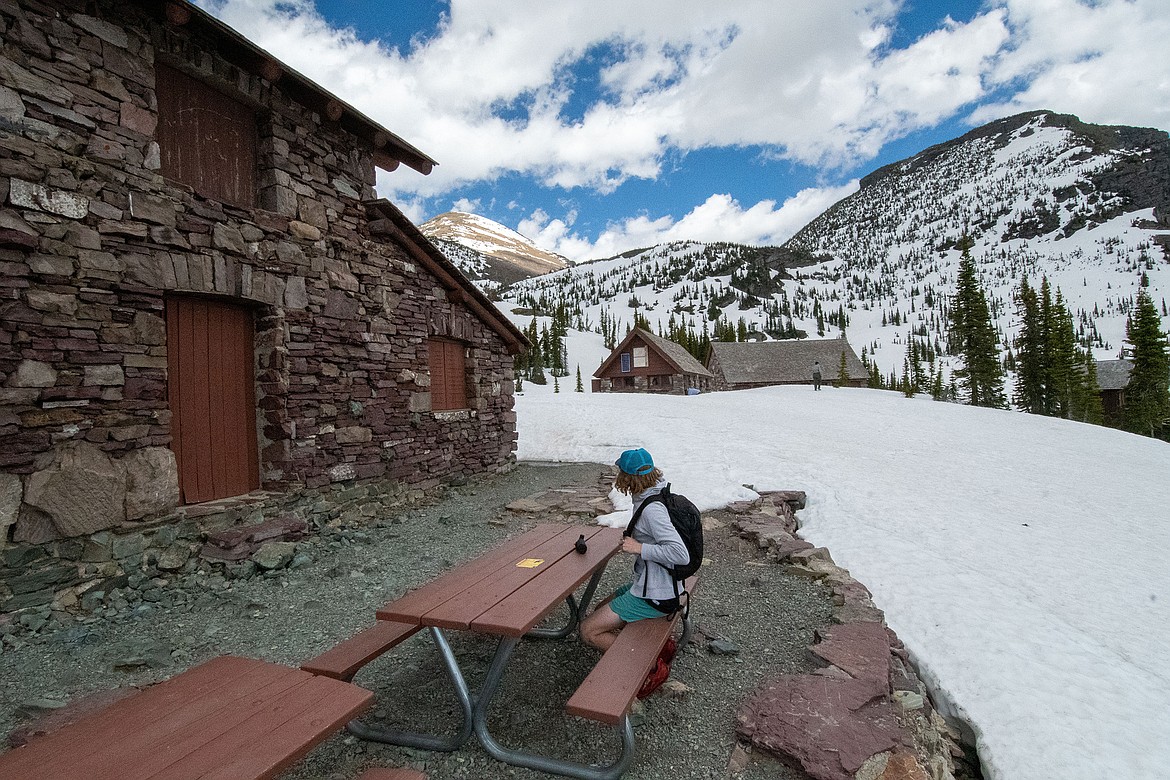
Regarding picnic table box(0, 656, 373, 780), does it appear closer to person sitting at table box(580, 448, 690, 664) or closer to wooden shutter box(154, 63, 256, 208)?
person sitting at table box(580, 448, 690, 664)

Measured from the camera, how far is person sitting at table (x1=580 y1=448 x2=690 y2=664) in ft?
11.6

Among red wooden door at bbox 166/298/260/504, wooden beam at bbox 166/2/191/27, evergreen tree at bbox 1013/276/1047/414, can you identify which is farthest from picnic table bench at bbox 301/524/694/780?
evergreen tree at bbox 1013/276/1047/414

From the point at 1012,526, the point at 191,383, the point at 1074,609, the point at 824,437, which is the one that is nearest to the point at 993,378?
the point at 824,437

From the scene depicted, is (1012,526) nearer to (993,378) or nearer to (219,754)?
(219,754)

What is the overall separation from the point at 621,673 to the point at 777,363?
5131 cm

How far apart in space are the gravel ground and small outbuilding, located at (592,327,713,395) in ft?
109

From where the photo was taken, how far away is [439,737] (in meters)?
3.09

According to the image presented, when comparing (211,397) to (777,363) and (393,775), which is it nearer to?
(393,775)

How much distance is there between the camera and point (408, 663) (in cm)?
405

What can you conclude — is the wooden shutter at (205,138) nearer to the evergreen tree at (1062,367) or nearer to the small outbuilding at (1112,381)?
the evergreen tree at (1062,367)

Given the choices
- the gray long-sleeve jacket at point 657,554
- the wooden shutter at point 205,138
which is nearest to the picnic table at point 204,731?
the gray long-sleeve jacket at point 657,554

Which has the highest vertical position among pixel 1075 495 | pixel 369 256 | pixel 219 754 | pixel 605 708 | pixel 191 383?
pixel 369 256

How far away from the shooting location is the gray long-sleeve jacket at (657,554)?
11.5 feet

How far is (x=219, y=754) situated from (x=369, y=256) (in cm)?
675
